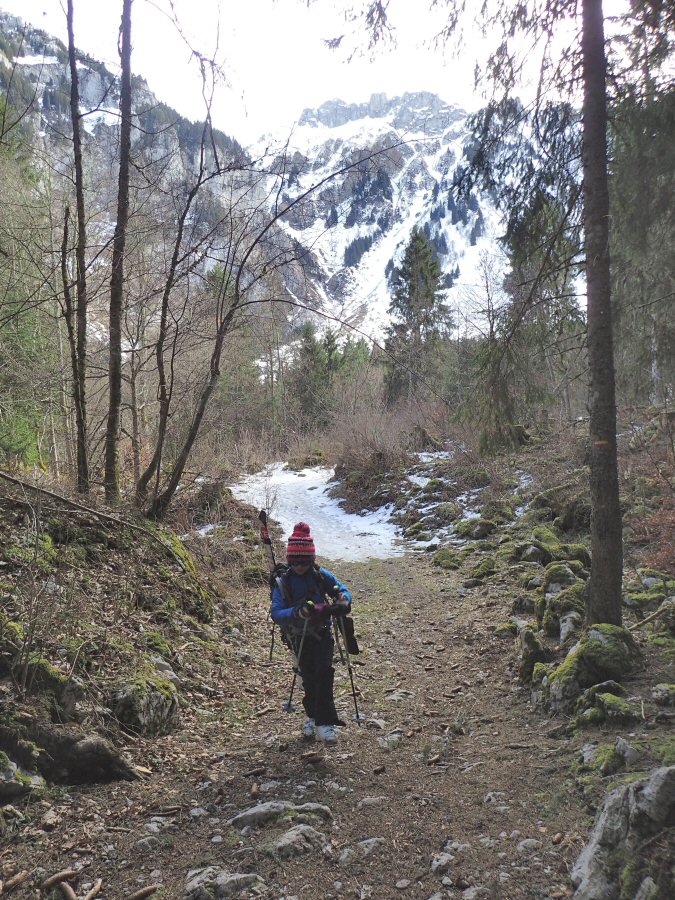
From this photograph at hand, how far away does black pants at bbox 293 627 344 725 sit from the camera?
4.46 meters

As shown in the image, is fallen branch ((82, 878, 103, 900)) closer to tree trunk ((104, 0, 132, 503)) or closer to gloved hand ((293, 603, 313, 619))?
gloved hand ((293, 603, 313, 619))

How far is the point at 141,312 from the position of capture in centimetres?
1004

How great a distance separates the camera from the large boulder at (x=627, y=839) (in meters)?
2.24

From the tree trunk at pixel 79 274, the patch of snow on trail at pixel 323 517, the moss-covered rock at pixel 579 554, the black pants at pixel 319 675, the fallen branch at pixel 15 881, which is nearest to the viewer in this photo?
the fallen branch at pixel 15 881

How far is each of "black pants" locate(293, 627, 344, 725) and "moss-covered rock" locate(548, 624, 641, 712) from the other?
74.5 inches

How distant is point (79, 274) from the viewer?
7.20 metres

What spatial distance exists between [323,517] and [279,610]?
45.6 feet

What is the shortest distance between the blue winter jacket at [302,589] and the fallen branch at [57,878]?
6.76ft

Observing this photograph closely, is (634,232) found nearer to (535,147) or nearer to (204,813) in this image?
(535,147)

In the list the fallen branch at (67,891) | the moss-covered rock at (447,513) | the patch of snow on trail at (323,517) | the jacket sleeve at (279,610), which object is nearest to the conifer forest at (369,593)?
the fallen branch at (67,891)

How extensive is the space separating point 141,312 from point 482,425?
6.82m

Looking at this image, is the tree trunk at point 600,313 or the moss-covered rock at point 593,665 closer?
the moss-covered rock at point 593,665

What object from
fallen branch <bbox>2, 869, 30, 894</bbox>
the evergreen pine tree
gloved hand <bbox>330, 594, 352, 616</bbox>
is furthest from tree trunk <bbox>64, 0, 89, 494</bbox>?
the evergreen pine tree

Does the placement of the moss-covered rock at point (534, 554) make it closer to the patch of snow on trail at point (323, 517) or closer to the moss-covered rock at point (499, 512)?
the moss-covered rock at point (499, 512)
